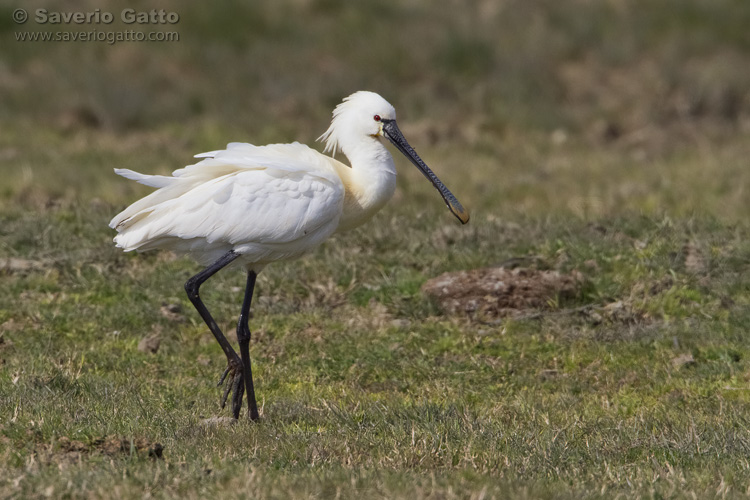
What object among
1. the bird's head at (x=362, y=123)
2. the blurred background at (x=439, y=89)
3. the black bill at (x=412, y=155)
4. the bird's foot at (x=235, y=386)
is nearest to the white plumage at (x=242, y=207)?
the bird's head at (x=362, y=123)

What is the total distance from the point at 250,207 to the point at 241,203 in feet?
0.19

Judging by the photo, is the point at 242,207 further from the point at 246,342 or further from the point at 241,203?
the point at 246,342

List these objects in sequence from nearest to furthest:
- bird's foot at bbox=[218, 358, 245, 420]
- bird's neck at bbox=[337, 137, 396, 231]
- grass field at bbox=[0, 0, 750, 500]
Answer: grass field at bbox=[0, 0, 750, 500] → bird's foot at bbox=[218, 358, 245, 420] → bird's neck at bbox=[337, 137, 396, 231]

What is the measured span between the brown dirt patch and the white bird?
2028 millimetres

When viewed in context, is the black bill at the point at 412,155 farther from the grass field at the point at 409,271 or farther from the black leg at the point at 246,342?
the black leg at the point at 246,342

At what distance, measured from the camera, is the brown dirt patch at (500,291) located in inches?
357

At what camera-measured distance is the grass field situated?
18.0ft

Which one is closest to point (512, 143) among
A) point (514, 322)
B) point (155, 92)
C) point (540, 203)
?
point (540, 203)

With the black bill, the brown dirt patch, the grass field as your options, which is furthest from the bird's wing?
the brown dirt patch

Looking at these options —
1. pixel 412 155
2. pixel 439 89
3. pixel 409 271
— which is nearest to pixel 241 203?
pixel 412 155

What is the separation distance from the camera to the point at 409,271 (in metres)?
9.66

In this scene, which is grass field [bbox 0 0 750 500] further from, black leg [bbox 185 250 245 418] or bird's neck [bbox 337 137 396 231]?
bird's neck [bbox 337 137 396 231]

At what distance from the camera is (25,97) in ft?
60.6

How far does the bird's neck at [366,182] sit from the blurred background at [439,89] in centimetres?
683
